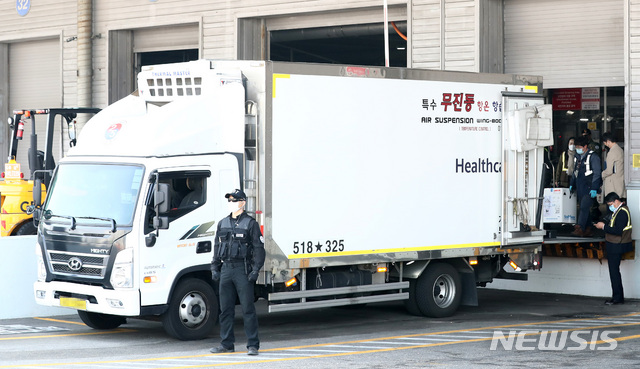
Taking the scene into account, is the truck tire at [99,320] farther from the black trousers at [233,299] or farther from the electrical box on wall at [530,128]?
the electrical box on wall at [530,128]

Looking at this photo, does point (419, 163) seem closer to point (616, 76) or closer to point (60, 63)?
point (616, 76)

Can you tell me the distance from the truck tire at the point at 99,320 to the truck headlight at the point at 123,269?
5.21 ft

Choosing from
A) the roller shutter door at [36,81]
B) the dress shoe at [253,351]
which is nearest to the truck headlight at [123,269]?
the dress shoe at [253,351]

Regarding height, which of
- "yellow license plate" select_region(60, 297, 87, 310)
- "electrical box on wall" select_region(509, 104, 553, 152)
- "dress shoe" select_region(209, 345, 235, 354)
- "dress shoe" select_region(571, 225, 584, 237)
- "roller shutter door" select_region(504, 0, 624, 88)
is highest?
"roller shutter door" select_region(504, 0, 624, 88)

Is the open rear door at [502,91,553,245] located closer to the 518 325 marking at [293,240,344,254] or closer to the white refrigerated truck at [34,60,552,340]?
the white refrigerated truck at [34,60,552,340]

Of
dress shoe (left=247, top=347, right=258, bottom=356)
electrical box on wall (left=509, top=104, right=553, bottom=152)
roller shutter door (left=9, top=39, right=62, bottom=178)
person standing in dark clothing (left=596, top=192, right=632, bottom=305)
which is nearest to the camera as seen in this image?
dress shoe (left=247, top=347, right=258, bottom=356)

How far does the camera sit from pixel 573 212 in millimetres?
16969

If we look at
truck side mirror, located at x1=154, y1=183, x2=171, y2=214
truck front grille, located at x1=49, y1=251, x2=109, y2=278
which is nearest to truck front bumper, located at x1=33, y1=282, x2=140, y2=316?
truck front grille, located at x1=49, y1=251, x2=109, y2=278

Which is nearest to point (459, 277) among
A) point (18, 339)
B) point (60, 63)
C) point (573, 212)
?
point (573, 212)

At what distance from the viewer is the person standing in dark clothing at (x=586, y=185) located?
1657cm

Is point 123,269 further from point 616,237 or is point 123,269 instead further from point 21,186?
point 616,237

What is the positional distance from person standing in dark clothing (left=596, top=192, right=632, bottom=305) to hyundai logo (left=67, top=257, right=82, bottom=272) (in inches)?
335

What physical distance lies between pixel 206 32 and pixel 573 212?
9.60 meters

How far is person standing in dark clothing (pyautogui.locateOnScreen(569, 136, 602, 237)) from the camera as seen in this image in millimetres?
16570
